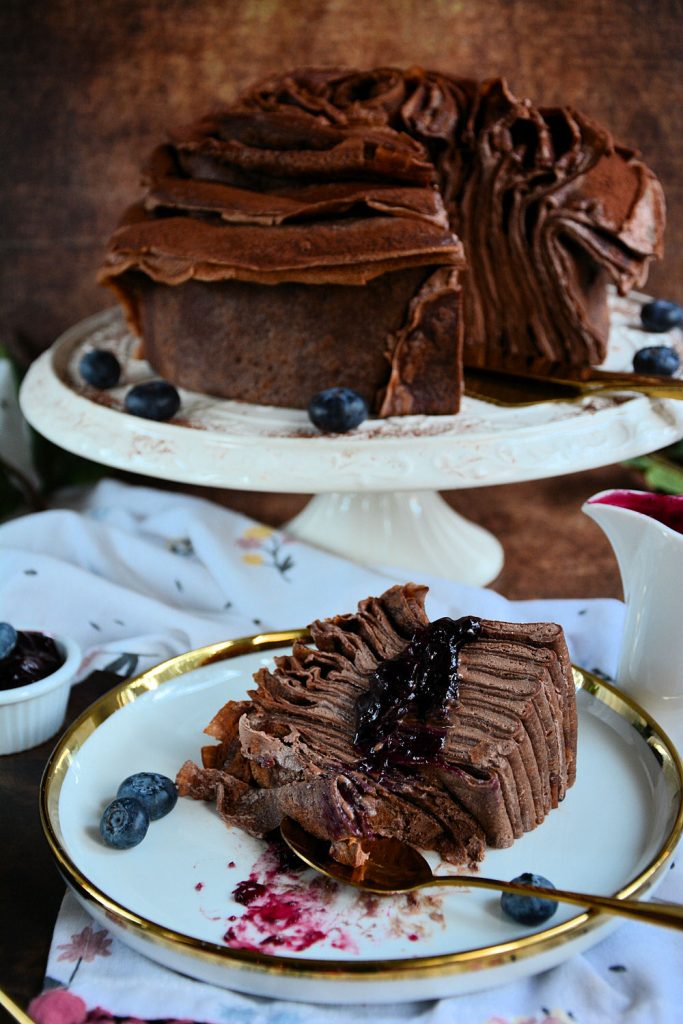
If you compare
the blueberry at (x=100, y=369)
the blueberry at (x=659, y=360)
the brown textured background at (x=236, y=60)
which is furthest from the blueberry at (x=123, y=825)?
the brown textured background at (x=236, y=60)

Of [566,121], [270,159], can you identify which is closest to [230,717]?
[270,159]

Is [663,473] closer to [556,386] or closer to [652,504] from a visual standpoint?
[556,386]

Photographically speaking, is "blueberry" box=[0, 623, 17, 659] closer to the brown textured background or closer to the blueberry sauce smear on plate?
the blueberry sauce smear on plate

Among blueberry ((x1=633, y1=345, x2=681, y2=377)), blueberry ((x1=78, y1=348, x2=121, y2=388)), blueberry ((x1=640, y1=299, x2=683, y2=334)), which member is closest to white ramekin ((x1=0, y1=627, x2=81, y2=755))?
blueberry ((x1=78, y1=348, x2=121, y2=388))

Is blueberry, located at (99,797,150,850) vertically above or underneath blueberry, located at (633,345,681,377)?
underneath

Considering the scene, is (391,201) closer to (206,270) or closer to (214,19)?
(206,270)

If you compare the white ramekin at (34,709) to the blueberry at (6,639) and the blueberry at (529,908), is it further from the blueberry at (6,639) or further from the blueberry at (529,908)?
the blueberry at (529,908)
